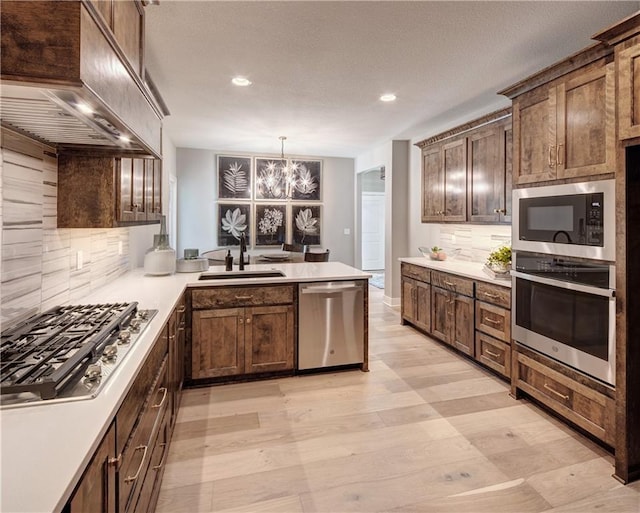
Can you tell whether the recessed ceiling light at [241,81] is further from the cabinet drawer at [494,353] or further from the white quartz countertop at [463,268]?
the cabinet drawer at [494,353]

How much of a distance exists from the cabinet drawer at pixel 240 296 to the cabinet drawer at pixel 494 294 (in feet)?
5.64

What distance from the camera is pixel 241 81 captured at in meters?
3.37

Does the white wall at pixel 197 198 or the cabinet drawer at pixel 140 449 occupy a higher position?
the white wall at pixel 197 198

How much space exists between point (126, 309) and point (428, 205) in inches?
154

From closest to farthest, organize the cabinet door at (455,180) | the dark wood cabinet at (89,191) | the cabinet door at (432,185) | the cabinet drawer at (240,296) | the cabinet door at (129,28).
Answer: the cabinet door at (129,28) < the dark wood cabinet at (89,191) < the cabinet drawer at (240,296) < the cabinet door at (455,180) < the cabinet door at (432,185)

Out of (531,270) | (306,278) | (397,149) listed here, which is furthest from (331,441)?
(397,149)

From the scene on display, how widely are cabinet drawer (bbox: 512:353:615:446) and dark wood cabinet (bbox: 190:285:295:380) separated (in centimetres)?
181

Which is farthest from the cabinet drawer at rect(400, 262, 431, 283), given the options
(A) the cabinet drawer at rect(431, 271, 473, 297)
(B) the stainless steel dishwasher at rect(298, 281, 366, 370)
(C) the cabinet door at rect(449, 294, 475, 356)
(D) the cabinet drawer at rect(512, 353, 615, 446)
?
(D) the cabinet drawer at rect(512, 353, 615, 446)

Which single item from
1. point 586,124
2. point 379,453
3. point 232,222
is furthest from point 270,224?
point 586,124

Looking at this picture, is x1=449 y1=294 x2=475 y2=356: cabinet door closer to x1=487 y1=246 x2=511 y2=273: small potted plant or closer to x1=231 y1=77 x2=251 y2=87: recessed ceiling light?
x1=487 y1=246 x2=511 y2=273: small potted plant

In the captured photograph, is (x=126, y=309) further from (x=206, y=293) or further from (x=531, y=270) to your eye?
(x=531, y=270)

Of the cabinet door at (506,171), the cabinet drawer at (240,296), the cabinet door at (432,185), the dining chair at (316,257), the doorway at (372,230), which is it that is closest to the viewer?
the cabinet drawer at (240,296)

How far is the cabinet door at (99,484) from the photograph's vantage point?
79 cm

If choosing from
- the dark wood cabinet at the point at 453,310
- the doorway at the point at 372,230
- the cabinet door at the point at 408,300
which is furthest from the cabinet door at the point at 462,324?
the doorway at the point at 372,230
